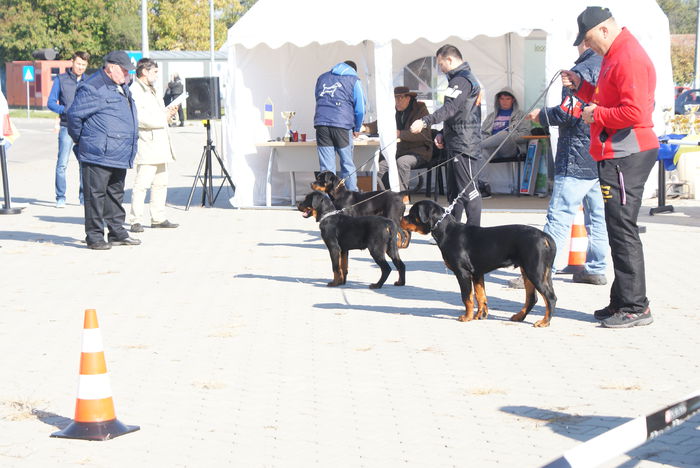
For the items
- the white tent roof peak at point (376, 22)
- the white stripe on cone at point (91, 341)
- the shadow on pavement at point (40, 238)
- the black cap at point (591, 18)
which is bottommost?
the shadow on pavement at point (40, 238)

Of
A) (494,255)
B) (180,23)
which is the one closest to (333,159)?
(494,255)

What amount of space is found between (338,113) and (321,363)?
23.2 feet

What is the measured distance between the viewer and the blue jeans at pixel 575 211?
319 inches

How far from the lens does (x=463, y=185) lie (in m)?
9.85

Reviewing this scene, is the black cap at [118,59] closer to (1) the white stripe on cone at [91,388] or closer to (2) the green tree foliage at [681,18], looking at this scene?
(1) the white stripe on cone at [91,388]

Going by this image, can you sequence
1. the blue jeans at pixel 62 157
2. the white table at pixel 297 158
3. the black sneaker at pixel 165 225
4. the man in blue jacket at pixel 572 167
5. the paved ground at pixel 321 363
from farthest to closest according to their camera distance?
the white table at pixel 297 158 → the blue jeans at pixel 62 157 → the black sneaker at pixel 165 225 → the man in blue jacket at pixel 572 167 → the paved ground at pixel 321 363

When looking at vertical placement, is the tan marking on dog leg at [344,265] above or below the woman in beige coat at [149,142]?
below

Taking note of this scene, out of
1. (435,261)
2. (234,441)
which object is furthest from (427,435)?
(435,261)

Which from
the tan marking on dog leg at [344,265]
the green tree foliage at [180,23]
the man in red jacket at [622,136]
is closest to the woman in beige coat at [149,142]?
the tan marking on dog leg at [344,265]

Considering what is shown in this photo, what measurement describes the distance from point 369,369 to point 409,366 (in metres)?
0.24

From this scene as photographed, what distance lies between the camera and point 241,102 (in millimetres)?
15070

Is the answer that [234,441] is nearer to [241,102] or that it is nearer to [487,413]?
[487,413]

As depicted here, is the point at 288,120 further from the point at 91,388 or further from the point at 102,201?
the point at 91,388

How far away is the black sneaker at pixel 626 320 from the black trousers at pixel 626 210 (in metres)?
0.12
